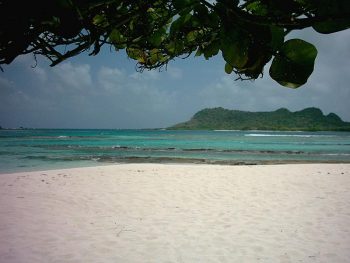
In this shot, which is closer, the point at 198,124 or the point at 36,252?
the point at 36,252

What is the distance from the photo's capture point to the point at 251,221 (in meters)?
6.08

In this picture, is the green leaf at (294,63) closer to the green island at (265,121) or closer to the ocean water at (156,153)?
the ocean water at (156,153)

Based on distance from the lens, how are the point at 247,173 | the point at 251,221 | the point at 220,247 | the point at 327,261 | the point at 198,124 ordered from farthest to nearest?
the point at 198,124, the point at 247,173, the point at 251,221, the point at 220,247, the point at 327,261

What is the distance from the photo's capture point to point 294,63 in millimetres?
418

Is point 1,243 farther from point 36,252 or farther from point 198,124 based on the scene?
point 198,124

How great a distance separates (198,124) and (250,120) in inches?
825

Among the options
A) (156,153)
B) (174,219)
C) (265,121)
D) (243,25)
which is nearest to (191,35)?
(243,25)

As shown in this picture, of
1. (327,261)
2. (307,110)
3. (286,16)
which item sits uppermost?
(307,110)

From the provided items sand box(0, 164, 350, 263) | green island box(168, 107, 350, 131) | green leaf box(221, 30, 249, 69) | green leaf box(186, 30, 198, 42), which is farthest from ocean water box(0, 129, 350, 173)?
green island box(168, 107, 350, 131)

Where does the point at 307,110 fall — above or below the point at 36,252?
above

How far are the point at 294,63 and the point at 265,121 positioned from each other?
409 feet

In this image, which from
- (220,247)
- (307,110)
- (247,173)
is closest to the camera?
(220,247)

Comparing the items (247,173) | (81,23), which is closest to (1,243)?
(81,23)

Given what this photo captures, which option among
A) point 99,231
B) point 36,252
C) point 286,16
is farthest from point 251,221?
point 286,16
